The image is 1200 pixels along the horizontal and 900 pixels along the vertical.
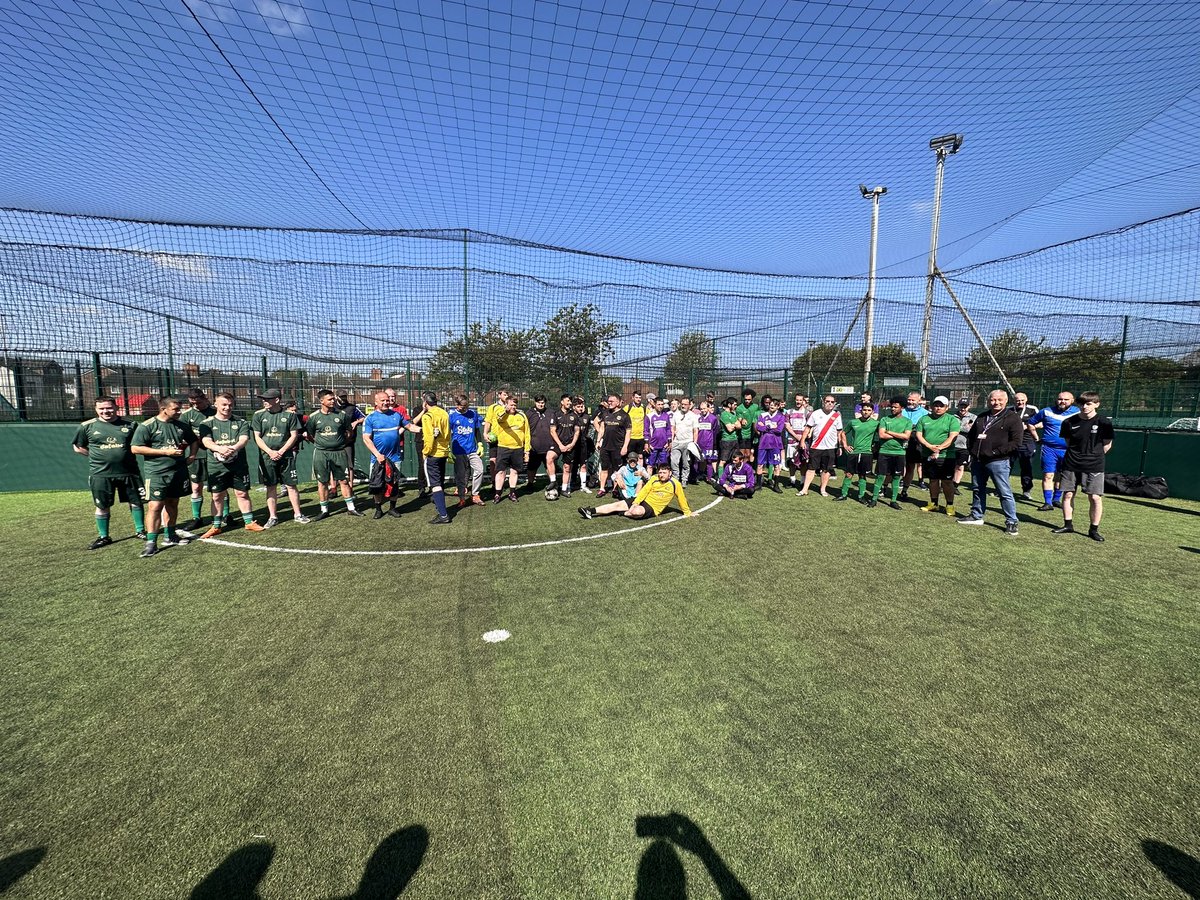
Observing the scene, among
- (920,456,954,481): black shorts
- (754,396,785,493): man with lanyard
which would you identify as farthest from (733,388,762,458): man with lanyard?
(920,456,954,481): black shorts

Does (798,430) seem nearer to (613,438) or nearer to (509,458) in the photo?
(613,438)

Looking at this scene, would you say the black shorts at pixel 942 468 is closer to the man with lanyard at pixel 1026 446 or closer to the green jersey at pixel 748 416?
the man with lanyard at pixel 1026 446

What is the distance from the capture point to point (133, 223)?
10.8 m

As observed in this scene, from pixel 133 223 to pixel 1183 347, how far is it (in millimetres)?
24331

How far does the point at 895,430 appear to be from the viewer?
8.62 m

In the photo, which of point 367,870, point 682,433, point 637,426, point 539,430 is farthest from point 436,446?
point 367,870

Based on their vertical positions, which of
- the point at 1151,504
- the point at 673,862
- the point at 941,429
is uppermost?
the point at 941,429

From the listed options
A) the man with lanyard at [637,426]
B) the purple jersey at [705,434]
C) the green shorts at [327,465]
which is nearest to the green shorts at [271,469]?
the green shorts at [327,465]

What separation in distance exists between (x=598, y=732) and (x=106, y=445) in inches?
278

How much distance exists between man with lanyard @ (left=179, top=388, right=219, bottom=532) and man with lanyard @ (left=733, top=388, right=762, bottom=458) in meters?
9.21

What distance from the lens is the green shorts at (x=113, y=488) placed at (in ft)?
20.3

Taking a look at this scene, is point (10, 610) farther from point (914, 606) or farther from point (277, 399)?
point (914, 606)

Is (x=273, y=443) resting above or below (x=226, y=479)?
above

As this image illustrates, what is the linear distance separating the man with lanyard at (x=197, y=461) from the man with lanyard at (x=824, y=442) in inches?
389
